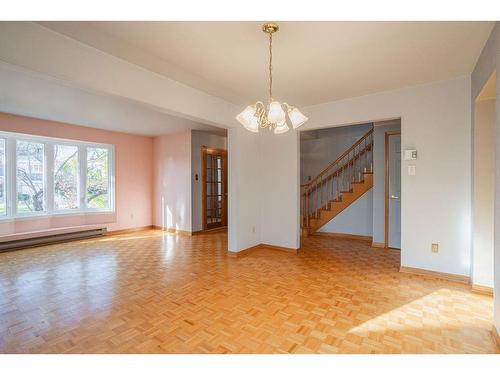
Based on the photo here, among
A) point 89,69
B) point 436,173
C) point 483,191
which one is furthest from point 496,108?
point 89,69

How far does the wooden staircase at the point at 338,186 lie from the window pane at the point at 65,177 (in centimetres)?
539

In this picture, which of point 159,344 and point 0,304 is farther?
point 0,304

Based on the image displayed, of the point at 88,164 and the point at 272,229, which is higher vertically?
the point at 88,164

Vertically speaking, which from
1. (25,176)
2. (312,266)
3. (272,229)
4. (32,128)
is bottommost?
(312,266)

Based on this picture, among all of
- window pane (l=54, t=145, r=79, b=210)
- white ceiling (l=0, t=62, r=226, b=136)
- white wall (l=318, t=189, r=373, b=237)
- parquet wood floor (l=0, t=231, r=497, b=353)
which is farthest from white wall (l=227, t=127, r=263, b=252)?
window pane (l=54, t=145, r=79, b=210)

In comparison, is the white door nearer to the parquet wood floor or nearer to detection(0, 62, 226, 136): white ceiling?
the parquet wood floor

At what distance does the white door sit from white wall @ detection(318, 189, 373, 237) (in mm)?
863

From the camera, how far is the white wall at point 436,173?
10.5 ft

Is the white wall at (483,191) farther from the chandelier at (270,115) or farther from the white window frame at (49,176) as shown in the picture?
the white window frame at (49,176)

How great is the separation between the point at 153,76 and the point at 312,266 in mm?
3321

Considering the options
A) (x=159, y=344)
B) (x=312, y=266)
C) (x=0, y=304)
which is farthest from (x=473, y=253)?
(x=0, y=304)

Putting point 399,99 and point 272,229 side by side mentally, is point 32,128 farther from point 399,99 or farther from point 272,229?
point 399,99

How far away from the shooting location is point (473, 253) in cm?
297
